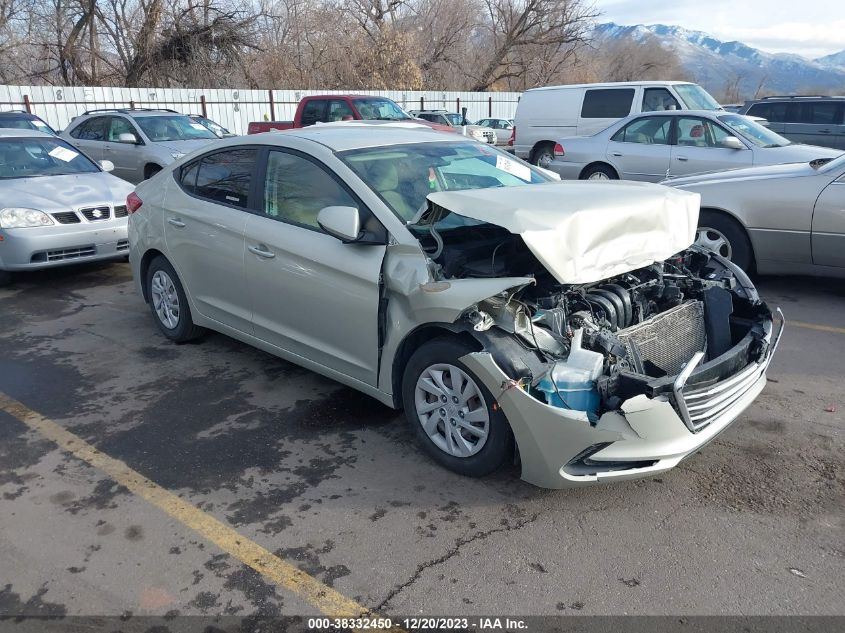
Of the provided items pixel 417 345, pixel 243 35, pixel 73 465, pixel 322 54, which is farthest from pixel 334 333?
pixel 322 54

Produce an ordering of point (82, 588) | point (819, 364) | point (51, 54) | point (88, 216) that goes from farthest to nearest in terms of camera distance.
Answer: point (51, 54) < point (88, 216) < point (819, 364) < point (82, 588)

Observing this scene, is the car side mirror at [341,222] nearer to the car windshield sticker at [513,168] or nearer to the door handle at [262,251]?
the door handle at [262,251]

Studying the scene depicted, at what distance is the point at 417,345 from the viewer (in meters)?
3.67

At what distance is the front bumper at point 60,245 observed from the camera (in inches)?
276

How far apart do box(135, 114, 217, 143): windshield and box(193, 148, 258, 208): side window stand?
25.7 feet

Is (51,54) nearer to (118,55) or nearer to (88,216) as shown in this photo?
(118,55)

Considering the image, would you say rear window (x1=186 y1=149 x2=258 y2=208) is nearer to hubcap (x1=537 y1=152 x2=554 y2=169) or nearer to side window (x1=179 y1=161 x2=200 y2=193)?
side window (x1=179 y1=161 x2=200 y2=193)

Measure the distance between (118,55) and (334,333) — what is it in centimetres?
3294

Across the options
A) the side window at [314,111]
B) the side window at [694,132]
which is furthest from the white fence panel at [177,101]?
the side window at [694,132]

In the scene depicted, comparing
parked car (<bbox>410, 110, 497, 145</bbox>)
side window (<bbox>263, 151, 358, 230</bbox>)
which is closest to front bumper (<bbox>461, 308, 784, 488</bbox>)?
side window (<bbox>263, 151, 358, 230</bbox>)

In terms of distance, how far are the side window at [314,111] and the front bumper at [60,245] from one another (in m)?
7.51

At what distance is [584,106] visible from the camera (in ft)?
46.7

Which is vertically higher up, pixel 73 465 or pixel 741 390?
pixel 741 390

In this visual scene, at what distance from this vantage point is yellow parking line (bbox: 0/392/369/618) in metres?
2.78
